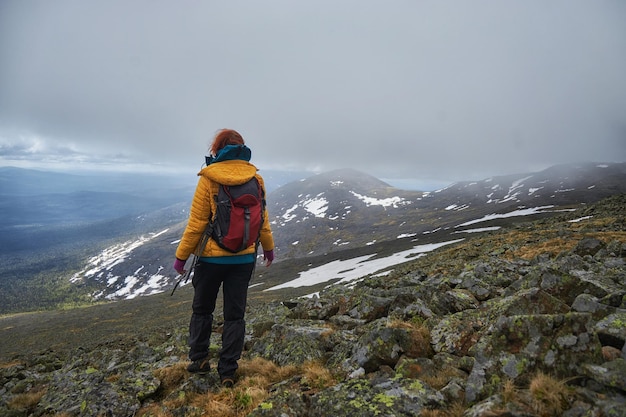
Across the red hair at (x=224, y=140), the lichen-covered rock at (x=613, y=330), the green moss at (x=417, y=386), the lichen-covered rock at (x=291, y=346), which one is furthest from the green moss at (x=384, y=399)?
the red hair at (x=224, y=140)

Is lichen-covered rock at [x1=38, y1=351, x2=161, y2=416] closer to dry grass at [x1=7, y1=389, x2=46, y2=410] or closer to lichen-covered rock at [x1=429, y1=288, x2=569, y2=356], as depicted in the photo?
dry grass at [x1=7, y1=389, x2=46, y2=410]

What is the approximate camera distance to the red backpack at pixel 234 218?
6.30 metres

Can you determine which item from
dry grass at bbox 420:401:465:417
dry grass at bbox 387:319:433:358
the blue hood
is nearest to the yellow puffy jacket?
the blue hood

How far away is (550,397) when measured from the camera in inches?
146

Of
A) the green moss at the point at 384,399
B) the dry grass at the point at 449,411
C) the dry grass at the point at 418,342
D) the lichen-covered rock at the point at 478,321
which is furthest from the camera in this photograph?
the dry grass at the point at 418,342

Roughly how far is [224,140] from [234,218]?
6.41ft

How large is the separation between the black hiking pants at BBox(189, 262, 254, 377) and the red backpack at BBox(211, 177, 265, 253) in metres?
0.69

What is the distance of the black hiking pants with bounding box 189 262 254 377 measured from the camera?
22.0ft

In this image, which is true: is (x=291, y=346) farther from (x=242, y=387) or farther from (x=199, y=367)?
(x=199, y=367)

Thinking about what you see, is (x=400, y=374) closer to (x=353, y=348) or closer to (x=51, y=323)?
(x=353, y=348)

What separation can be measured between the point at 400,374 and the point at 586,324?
9.82 feet

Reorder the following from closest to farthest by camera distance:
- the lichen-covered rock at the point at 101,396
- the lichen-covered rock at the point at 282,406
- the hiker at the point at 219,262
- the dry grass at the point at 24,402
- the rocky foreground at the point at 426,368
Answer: the rocky foreground at the point at 426,368 → the lichen-covered rock at the point at 282,406 → the hiker at the point at 219,262 → the lichen-covered rock at the point at 101,396 → the dry grass at the point at 24,402

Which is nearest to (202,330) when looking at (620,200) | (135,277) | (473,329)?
(473,329)

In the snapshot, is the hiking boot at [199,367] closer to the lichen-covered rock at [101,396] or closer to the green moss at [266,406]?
the lichen-covered rock at [101,396]
